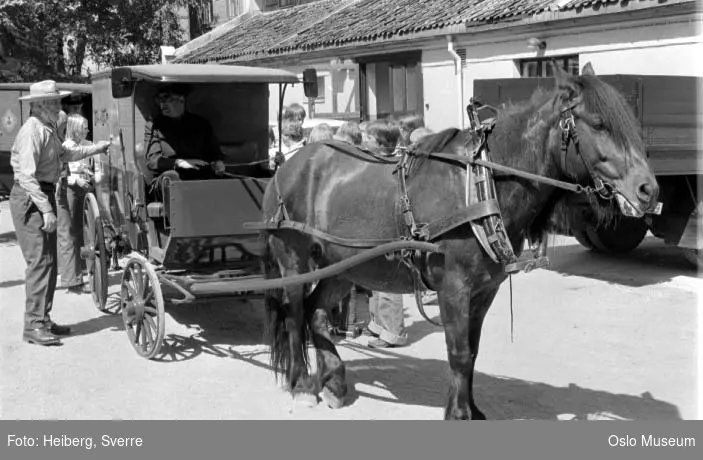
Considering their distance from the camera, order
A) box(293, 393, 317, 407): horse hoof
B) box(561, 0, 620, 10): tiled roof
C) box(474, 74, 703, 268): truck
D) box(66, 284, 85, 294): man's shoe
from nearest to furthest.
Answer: box(293, 393, 317, 407): horse hoof
box(474, 74, 703, 268): truck
box(66, 284, 85, 294): man's shoe
box(561, 0, 620, 10): tiled roof

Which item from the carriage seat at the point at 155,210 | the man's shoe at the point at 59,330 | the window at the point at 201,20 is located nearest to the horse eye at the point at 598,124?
the carriage seat at the point at 155,210

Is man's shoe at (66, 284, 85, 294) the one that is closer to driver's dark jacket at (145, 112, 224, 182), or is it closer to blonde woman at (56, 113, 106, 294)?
blonde woman at (56, 113, 106, 294)

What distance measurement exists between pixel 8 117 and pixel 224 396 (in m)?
10.1

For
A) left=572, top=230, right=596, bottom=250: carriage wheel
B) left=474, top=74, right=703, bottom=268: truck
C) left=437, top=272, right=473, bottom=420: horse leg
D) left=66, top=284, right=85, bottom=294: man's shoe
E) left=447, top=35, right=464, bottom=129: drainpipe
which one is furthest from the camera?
left=447, top=35, right=464, bottom=129: drainpipe

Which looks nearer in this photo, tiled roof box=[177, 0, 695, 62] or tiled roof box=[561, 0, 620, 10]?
tiled roof box=[561, 0, 620, 10]

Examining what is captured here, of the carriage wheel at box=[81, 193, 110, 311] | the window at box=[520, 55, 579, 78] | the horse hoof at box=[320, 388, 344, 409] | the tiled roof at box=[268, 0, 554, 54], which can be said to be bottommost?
the horse hoof at box=[320, 388, 344, 409]

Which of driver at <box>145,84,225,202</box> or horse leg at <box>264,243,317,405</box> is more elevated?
driver at <box>145,84,225,202</box>

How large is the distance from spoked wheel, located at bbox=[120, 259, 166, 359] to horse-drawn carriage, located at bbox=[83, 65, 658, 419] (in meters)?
0.02

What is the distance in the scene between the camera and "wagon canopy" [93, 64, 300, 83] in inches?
255

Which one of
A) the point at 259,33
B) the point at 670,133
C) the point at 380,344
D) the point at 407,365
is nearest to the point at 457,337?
the point at 407,365

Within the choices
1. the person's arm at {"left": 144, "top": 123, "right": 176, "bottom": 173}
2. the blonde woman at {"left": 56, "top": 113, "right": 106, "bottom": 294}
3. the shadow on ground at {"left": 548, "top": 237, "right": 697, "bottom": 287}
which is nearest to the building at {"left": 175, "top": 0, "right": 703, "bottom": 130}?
the shadow on ground at {"left": 548, "top": 237, "right": 697, "bottom": 287}

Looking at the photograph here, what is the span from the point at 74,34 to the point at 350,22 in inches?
271

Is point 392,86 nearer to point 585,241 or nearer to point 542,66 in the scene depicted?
point 542,66

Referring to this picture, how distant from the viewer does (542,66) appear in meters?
13.1
